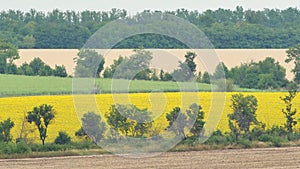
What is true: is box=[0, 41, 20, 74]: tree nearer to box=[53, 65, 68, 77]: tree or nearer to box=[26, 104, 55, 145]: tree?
box=[53, 65, 68, 77]: tree

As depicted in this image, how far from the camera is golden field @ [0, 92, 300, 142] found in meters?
29.6

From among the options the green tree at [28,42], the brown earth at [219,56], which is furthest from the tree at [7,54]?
the green tree at [28,42]

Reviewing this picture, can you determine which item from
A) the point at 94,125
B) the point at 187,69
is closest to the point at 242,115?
the point at 187,69

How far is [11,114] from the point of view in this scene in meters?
32.8

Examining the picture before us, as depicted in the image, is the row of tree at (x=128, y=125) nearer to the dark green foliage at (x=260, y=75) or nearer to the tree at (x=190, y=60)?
the tree at (x=190, y=60)

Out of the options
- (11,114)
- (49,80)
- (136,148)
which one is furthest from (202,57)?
(49,80)

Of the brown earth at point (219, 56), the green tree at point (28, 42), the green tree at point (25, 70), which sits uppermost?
the green tree at point (28, 42)

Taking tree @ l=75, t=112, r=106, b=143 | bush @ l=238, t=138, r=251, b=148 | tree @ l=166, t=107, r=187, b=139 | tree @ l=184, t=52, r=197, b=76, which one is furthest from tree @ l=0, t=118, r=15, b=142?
bush @ l=238, t=138, r=251, b=148

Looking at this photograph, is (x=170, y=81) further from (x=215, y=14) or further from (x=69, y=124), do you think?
(x=215, y=14)

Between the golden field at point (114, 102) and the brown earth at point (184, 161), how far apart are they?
8.81 ft

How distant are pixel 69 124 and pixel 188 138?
5.26 meters

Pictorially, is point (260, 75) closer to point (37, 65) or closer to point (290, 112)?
point (37, 65)

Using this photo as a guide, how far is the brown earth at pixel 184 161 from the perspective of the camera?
2319cm

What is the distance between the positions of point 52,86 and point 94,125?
49.0 feet
